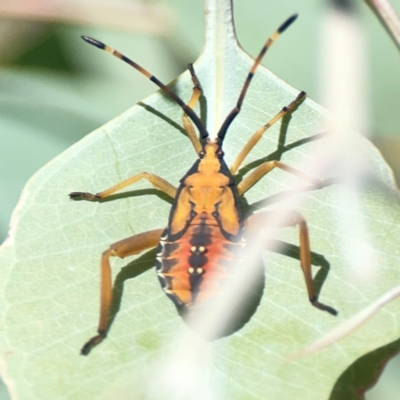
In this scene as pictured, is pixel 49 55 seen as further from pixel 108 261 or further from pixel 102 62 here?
pixel 108 261

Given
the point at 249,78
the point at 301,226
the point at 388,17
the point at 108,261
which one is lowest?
the point at 108,261

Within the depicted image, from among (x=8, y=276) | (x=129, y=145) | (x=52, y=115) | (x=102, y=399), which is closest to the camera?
(x=102, y=399)

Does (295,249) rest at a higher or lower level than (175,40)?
lower

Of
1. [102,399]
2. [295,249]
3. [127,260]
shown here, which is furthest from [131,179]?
[102,399]

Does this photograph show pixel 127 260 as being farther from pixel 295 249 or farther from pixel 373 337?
pixel 373 337

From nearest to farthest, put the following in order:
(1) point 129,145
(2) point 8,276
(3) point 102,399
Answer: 1. (3) point 102,399
2. (2) point 8,276
3. (1) point 129,145

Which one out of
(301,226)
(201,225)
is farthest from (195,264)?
(301,226)

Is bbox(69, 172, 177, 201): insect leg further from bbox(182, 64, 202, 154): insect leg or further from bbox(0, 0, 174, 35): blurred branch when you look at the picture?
bbox(0, 0, 174, 35): blurred branch

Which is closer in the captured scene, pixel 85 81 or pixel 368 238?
pixel 368 238
